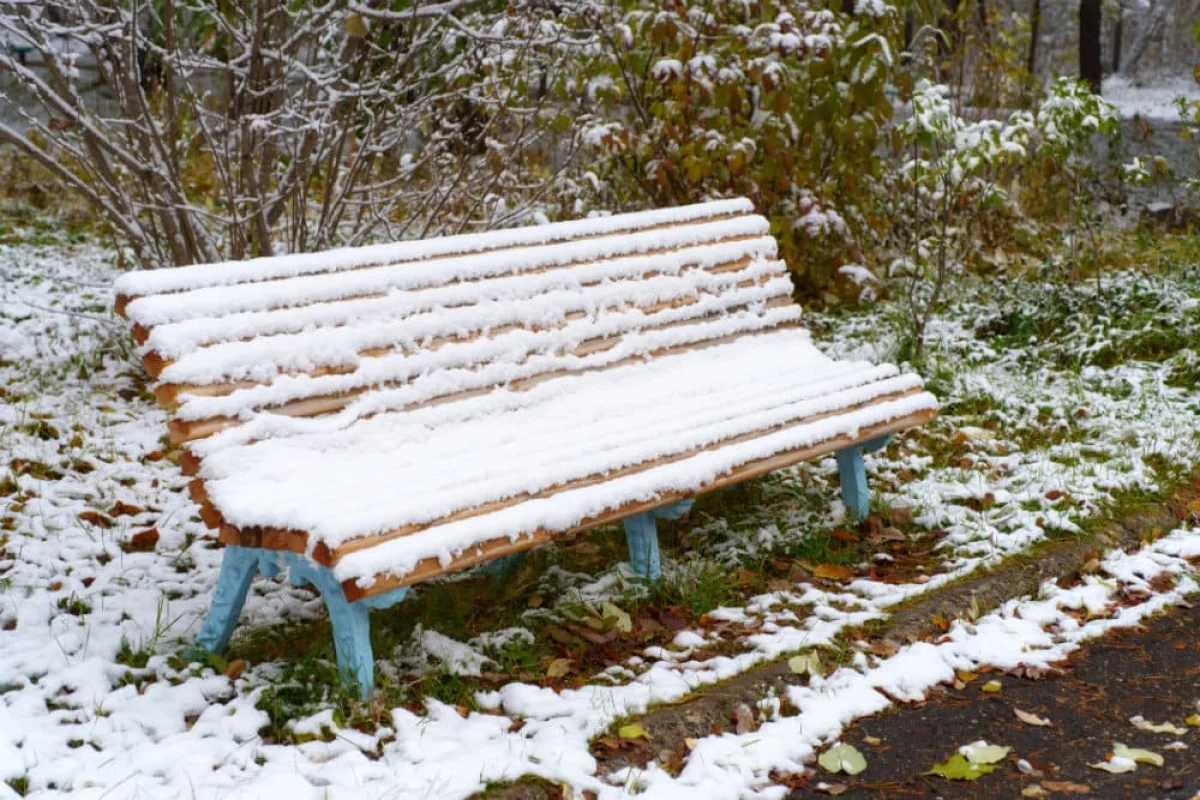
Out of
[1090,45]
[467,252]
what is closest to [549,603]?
[467,252]

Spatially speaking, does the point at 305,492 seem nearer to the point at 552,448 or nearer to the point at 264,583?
the point at 552,448

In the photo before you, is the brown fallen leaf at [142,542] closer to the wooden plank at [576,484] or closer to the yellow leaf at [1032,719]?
the wooden plank at [576,484]

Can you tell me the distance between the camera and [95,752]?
2.61 meters

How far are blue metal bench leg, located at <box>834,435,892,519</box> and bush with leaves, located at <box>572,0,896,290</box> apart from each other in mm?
2182

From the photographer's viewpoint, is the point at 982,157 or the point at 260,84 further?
the point at 982,157

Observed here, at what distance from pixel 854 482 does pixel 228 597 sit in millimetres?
2169

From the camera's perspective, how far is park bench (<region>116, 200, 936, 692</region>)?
2.73m

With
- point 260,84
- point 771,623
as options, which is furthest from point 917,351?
point 260,84

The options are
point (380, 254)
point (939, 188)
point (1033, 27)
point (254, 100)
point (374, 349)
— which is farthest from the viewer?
point (1033, 27)

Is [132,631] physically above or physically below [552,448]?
below

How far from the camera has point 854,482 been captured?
13.5ft

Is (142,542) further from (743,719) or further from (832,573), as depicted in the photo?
(832,573)

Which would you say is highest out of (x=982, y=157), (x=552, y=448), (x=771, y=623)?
(x=982, y=157)

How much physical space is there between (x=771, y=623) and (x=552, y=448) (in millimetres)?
825
